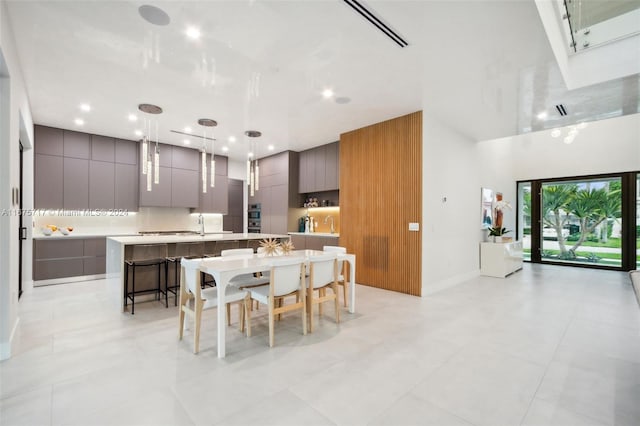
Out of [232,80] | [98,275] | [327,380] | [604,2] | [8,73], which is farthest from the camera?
[98,275]

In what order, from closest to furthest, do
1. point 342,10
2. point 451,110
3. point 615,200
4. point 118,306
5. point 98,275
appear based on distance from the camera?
point 342,10 → point 118,306 → point 451,110 → point 98,275 → point 615,200

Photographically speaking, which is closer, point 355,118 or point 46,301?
point 46,301

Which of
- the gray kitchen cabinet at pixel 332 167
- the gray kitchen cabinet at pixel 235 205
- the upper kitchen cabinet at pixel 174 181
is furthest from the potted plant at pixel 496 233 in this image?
the upper kitchen cabinet at pixel 174 181

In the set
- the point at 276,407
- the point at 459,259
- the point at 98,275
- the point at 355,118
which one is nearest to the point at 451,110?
the point at 355,118

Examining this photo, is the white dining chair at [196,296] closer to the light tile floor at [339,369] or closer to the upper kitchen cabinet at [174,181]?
the light tile floor at [339,369]

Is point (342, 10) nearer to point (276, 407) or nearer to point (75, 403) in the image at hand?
point (276, 407)

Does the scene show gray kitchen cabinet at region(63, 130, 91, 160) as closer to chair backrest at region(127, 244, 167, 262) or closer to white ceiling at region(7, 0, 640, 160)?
white ceiling at region(7, 0, 640, 160)

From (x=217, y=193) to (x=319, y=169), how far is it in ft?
9.56

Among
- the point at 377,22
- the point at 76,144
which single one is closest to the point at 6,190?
the point at 377,22

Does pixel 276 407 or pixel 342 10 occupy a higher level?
pixel 342 10

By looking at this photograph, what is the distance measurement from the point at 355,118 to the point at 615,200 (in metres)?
6.84

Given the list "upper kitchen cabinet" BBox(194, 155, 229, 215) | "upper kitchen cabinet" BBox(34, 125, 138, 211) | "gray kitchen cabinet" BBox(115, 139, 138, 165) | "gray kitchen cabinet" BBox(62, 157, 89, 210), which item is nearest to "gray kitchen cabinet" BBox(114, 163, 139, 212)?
"upper kitchen cabinet" BBox(34, 125, 138, 211)

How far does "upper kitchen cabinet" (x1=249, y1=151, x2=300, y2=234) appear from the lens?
25.6 feet

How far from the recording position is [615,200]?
7230 millimetres
